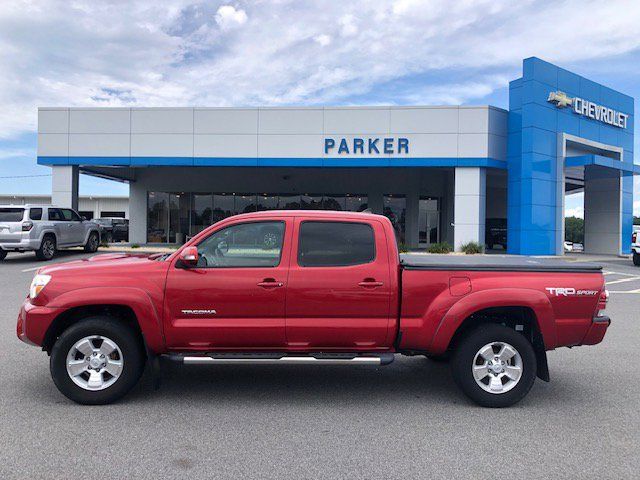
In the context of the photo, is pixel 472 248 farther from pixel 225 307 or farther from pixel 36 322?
pixel 36 322

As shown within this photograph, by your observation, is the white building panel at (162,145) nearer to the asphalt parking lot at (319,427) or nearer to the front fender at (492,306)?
the asphalt parking lot at (319,427)

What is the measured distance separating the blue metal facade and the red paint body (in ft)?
71.8

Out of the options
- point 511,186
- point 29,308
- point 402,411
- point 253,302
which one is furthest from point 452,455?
point 511,186

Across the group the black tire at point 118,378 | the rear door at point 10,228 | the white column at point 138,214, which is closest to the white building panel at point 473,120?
the white column at point 138,214

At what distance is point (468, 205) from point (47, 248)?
59.3ft

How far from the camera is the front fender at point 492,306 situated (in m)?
4.81

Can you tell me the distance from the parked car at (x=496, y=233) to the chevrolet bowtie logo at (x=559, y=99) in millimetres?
10893

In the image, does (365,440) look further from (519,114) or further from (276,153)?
(519,114)

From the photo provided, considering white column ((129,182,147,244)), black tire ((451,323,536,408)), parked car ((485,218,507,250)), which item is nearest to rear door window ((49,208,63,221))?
white column ((129,182,147,244))

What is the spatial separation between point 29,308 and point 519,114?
24.8 meters

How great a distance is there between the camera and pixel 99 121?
84.1ft

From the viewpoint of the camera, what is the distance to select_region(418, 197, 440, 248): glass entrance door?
3369cm

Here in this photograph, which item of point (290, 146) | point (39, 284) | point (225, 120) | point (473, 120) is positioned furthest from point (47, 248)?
point (473, 120)

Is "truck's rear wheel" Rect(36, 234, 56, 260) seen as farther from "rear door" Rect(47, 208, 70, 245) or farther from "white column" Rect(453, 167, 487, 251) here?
"white column" Rect(453, 167, 487, 251)
